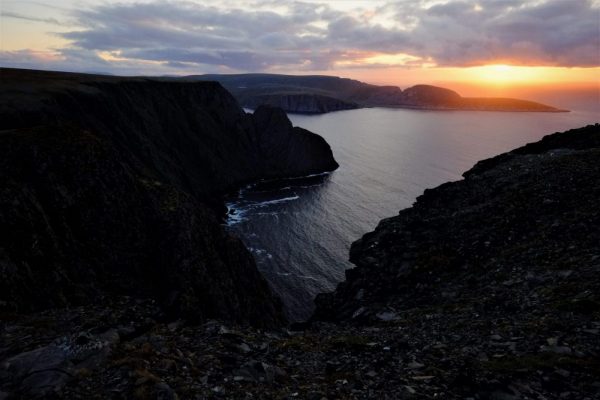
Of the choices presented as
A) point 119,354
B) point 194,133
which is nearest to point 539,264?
point 119,354

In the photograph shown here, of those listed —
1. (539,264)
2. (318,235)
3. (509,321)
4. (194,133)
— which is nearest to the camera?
(509,321)

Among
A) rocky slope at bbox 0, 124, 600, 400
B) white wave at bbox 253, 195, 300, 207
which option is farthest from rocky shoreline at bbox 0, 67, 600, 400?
white wave at bbox 253, 195, 300, 207

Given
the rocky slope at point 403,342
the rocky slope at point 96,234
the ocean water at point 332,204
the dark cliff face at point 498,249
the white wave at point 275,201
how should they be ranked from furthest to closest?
the white wave at point 275,201 < the ocean water at point 332,204 < the rocky slope at point 96,234 < the dark cliff face at point 498,249 < the rocky slope at point 403,342

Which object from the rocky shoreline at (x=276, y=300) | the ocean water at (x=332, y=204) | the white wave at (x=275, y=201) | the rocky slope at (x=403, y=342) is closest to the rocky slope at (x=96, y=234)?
the rocky shoreline at (x=276, y=300)

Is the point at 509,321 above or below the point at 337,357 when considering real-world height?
above

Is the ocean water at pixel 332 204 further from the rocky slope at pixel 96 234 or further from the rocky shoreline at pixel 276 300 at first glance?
the rocky slope at pixel 96 234

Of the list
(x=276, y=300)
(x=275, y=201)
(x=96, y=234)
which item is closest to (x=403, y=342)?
(x=96, y=234)

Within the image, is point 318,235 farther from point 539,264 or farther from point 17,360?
point 17,360
